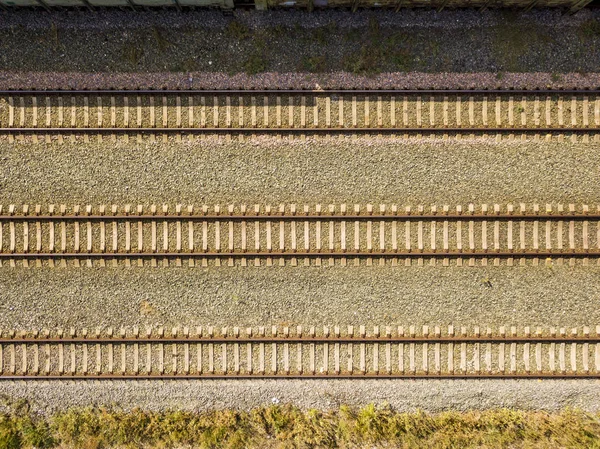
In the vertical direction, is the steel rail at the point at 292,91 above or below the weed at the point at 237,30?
below

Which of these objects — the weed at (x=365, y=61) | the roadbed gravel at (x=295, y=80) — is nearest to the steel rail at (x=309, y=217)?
the roadbed gravel at (x=295, y=80)

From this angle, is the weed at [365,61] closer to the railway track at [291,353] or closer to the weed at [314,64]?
the weed at [314,64]

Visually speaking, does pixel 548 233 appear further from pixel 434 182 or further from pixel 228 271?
pixel 228 271

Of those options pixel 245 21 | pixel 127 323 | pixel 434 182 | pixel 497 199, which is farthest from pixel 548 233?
pixel 127 323

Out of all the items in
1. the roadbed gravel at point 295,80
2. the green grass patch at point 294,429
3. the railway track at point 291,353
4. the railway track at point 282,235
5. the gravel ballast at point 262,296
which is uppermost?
the roadbed gravel at point 295,80

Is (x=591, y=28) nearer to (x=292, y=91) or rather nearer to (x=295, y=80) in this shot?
(x=295, y=80)

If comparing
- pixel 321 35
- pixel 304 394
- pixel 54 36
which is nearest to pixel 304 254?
pixel 304 394
